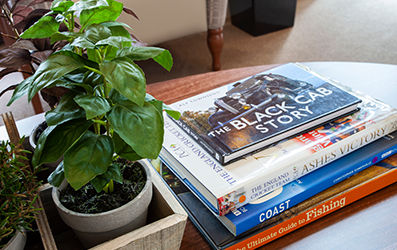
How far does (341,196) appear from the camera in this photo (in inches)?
22.0

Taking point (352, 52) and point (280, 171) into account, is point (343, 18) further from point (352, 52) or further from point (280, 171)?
point (280, 171)

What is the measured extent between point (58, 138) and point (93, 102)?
0.06 m

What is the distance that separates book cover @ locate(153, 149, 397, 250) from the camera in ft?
1.67

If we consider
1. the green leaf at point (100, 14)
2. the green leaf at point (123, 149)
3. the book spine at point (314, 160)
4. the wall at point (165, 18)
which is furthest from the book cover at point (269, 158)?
the wall at point (165, 18)

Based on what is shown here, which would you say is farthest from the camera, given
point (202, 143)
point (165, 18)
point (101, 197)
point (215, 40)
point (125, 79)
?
point (215, 40)

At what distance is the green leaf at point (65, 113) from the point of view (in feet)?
1.24

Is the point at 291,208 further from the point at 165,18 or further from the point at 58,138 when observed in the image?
the point at 165,18

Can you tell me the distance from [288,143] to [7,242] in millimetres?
409

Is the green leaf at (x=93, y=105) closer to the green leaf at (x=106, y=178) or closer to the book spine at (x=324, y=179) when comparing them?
the green leaf at (x=106, y=178)

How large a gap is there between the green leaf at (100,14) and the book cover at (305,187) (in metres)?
0.27

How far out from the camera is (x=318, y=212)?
0.55 metres

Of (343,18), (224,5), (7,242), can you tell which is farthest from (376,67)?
(343,18)

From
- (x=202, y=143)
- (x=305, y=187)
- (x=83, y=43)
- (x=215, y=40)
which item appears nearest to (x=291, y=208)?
(x=305, y=187)

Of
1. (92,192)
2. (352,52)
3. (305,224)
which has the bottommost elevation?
(352,52)
